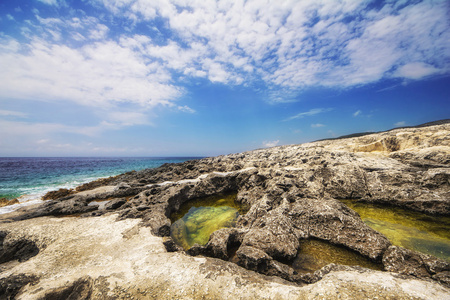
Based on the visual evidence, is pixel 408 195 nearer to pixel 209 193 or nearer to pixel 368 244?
pixel 368 244

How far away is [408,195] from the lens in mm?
11219

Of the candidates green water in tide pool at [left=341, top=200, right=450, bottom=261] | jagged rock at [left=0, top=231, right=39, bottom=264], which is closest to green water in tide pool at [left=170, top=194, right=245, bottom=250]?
jagged rock at [left=0, top=231, right=39, bottom=264]

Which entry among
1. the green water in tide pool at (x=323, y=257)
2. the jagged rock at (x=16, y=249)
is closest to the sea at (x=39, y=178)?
the jagged rock at (x=16, y=249)

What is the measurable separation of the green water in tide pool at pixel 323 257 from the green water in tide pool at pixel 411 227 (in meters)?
2.55

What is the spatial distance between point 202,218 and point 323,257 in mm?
8196

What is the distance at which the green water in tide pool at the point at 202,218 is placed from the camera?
9900 mm

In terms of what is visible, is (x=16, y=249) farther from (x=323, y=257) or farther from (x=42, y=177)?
(x=42, y=177)

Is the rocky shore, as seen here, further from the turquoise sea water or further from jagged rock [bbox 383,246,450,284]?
the turquoise sea water

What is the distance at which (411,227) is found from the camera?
8992 millimetres

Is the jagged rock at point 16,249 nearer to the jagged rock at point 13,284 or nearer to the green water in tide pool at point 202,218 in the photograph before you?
the jagged rock at point 13,284

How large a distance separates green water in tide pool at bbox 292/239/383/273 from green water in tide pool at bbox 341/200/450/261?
2.55m

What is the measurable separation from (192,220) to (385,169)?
653 inches

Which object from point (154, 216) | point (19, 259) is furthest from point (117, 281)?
point (19, 259)

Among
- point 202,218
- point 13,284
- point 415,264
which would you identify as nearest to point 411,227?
point 415,264
